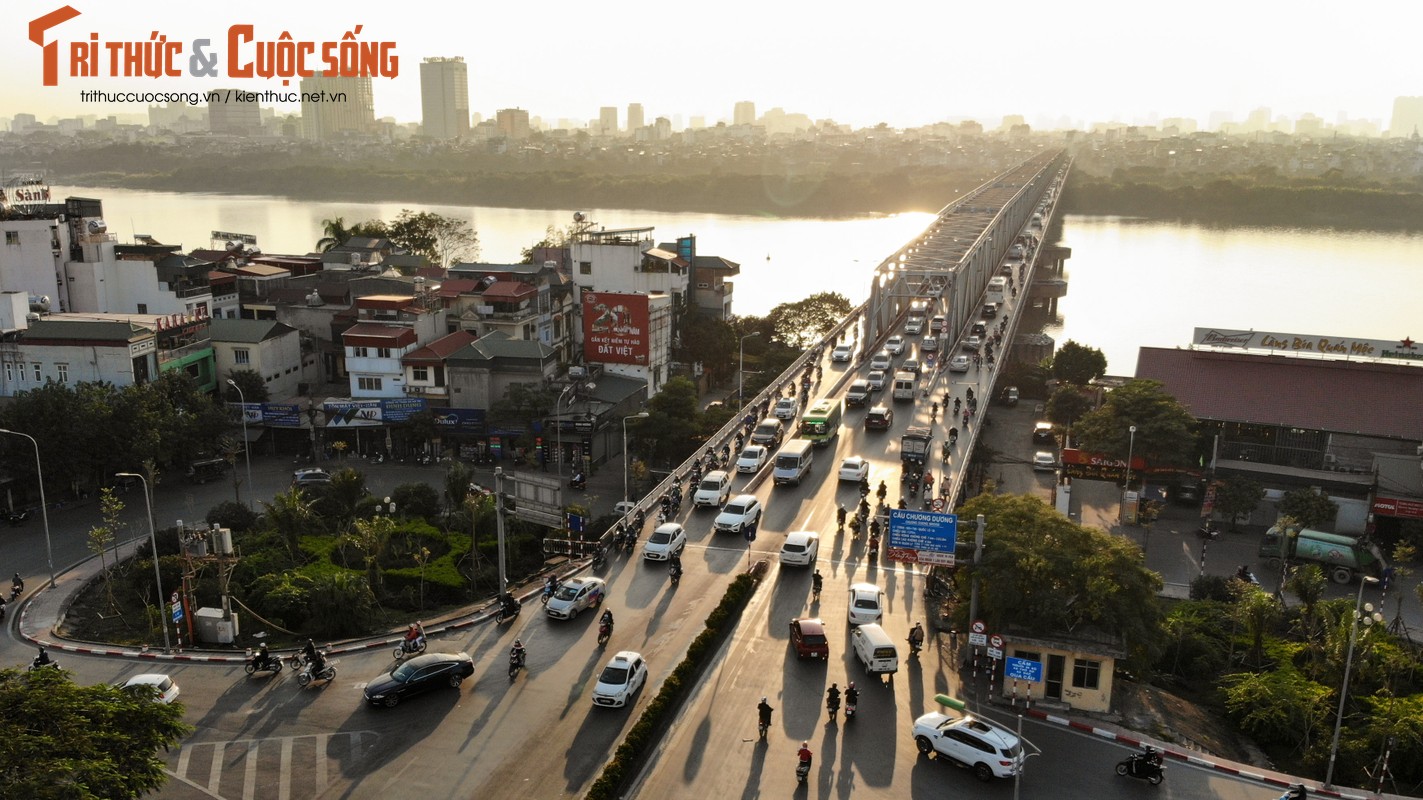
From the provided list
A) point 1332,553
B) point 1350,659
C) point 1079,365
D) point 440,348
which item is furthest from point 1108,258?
point 1350,659

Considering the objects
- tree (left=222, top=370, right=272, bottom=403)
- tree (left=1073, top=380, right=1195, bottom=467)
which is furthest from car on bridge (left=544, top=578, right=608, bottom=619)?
tree (left=222, top=370, right=272, bottom=403)

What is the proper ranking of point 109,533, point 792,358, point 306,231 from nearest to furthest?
point 109,533 < point 792,358 < point 306,231

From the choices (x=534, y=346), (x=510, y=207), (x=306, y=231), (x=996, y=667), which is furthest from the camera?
(x=510, y=207)

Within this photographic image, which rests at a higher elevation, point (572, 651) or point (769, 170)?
point (769, 170)

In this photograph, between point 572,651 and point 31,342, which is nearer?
point 572,651

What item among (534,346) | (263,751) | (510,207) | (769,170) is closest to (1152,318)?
(534,346)

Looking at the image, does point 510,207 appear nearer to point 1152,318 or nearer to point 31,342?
point 1152,318

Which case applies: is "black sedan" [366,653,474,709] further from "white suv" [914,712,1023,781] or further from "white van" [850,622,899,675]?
"white suv" [914,712,1023,781]
